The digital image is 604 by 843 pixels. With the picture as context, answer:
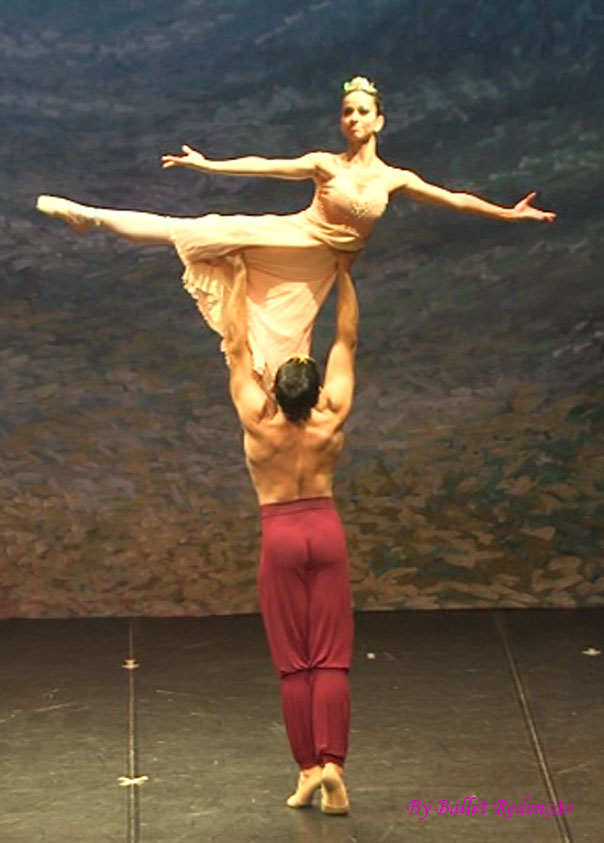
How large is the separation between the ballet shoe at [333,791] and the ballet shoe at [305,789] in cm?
3

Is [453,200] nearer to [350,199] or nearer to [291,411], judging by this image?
[350,199]

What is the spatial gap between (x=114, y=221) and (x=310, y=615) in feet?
3.96

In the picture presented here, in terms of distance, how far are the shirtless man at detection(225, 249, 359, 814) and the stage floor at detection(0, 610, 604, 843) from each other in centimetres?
32

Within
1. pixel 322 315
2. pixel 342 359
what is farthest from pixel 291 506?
pixel 322 315

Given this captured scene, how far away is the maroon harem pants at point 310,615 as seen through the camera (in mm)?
6020

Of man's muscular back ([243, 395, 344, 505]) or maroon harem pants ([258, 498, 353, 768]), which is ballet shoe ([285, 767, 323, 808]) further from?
man's muscular back ([243, 395, 344, 505])

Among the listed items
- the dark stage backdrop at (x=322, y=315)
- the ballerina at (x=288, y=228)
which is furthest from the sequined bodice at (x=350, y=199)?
the dark stage backdrop at (x=322, y=315)

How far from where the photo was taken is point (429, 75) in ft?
25.0

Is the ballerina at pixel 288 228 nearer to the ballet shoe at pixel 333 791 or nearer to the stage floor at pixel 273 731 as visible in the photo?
the ballet shoe at pixel 333 791

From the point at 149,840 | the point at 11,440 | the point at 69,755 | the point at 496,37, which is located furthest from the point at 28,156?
the point at 149,840

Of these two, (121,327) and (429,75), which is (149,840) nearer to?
(121,327)

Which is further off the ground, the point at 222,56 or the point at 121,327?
the point at 222,56

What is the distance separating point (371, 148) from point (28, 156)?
6.74 ft

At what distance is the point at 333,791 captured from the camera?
6.10 m
